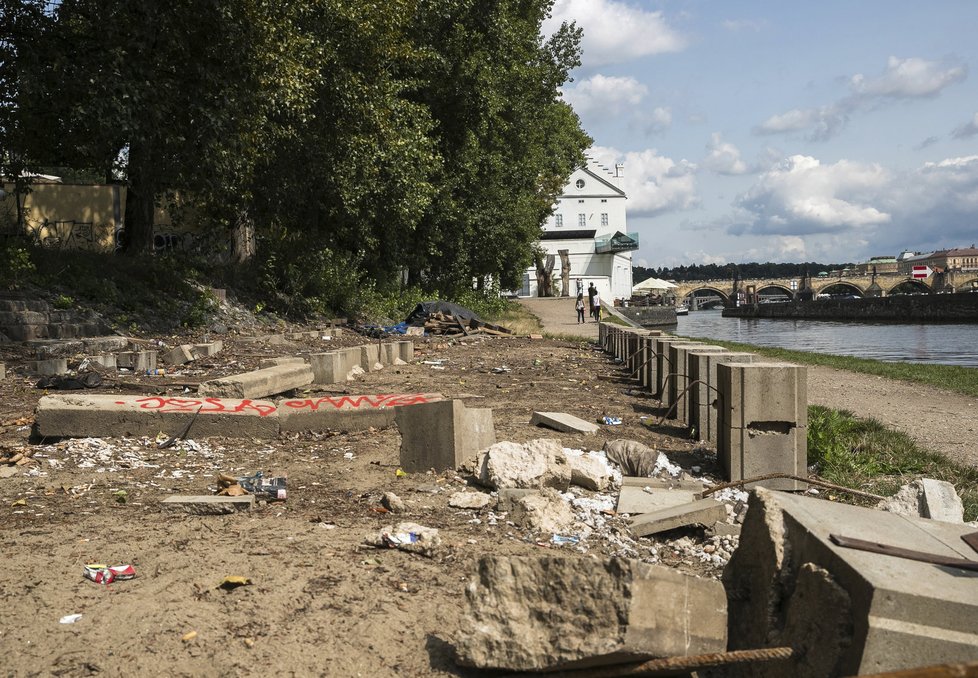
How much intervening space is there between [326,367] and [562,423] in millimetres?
4442

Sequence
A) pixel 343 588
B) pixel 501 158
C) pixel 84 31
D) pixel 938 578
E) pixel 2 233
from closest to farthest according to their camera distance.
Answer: pixel 938 578 → pixel 343 588 → pixel 84 31 → pixel 2 233 → pixel 501 158

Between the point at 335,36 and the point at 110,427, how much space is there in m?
14.1

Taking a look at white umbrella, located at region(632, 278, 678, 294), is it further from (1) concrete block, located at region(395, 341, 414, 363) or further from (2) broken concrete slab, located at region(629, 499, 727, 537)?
(2) broken concrete slab, located at region(629, 499, 727, 537)

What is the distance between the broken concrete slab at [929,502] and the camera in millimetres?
4609

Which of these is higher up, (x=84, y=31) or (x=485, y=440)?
(x=84, y=31)

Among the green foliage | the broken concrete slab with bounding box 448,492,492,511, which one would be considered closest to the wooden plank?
the broken concrete slab with bounding box 448,492,492,511

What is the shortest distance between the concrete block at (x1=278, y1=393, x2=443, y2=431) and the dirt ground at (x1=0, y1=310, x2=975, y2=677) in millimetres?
118

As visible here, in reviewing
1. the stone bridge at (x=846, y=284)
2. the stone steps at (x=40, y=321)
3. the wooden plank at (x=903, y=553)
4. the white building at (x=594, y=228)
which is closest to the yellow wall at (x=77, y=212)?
the stone steps at (x=40, y=321)

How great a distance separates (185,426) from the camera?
717 cm

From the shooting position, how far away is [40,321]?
13.2 m

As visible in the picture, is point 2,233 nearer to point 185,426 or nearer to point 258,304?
point 258,304

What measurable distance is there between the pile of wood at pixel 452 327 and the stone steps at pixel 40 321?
33.0ft

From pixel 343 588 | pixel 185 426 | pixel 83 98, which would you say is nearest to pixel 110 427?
pixel 185 426

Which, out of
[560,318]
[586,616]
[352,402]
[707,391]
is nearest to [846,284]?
[560,318]
